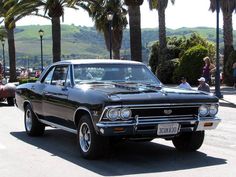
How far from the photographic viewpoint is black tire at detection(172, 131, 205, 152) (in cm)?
881

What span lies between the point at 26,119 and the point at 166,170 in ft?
15.7

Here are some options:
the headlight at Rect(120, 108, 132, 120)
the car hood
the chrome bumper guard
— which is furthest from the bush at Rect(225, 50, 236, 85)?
the headlight at Rect(120, 108, 132, 120)

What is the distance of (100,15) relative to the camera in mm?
47250

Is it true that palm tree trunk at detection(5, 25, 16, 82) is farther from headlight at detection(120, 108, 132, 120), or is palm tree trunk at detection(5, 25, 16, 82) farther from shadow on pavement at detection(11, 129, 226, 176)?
headlight at detection(120, 108, 132, 120)

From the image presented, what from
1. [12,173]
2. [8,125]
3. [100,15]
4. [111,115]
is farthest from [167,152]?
[100,15]

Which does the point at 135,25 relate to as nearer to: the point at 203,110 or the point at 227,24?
the point at 227,24

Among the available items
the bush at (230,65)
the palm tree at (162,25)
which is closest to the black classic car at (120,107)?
the bush at (230,65)

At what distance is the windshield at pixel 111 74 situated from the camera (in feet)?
31.1

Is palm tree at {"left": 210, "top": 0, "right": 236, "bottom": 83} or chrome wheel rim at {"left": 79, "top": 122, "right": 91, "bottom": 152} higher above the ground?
palm tree at {"left": 210, "top": 0, "right": 236, "bottom": 83}

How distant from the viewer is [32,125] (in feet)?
36.4

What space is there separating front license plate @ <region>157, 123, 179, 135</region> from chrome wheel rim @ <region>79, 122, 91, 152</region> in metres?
1.16

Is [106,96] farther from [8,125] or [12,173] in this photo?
[8,125]

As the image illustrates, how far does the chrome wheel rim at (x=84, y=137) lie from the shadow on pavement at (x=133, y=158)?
0.20m

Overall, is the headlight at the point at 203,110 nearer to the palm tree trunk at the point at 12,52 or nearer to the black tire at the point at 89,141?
the black tire at the point at 89,141
